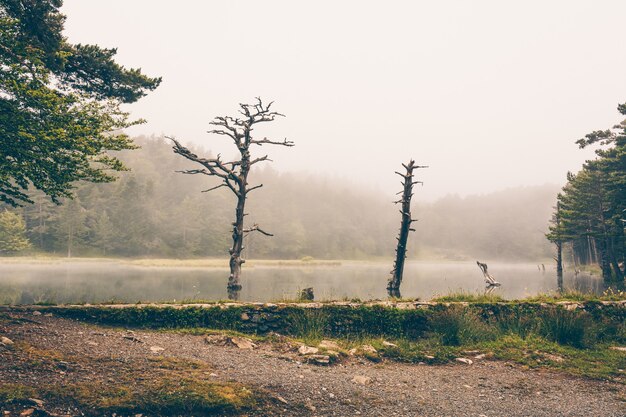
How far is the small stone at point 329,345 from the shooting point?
10.5 metres

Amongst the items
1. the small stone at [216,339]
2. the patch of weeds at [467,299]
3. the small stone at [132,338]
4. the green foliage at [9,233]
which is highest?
the green foliage at [9,233]

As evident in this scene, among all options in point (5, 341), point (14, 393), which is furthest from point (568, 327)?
point (5, 341)

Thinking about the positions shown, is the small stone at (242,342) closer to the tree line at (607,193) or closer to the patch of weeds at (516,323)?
the patch of weeds at (516,323)

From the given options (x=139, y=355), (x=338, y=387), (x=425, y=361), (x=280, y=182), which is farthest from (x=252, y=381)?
(x=280, y=182)

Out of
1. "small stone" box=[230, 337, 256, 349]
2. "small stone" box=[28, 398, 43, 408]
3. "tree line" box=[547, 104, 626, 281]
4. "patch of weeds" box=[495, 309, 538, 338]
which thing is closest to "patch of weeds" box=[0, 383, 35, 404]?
"small stone" box=[28, 398, 43, 408]

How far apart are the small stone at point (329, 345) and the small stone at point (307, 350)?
1.14ft

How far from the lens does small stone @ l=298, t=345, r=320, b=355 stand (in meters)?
9.98

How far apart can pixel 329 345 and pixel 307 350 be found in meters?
0.92

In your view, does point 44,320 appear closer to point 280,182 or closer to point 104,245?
point 104,245

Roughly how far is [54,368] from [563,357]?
12.4 m

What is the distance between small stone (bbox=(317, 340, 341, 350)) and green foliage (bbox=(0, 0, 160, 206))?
10.8 meters

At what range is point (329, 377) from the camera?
27.2 feet

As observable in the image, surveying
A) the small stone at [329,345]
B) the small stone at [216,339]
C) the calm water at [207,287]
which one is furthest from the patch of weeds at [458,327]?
the small stone at [216,339]

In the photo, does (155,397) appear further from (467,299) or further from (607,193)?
(607,193)
